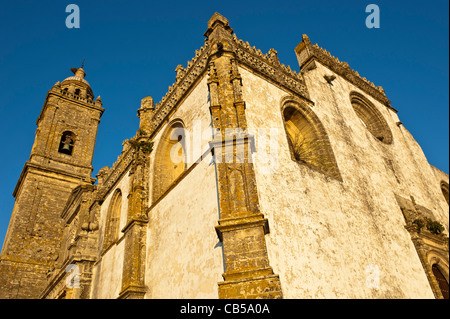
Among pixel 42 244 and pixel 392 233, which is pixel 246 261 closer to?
pixel 392 233

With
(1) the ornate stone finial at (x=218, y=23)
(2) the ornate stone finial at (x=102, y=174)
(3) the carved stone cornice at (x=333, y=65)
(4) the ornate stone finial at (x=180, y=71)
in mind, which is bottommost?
(2) the ornate stone finial at (x=102, y=174)

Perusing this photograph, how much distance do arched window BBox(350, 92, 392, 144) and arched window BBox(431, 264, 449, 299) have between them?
623 centimetres

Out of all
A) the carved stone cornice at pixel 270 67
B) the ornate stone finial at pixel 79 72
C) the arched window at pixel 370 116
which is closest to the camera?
the carved stone cornice at pixel 270 67

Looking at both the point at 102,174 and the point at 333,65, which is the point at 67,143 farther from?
the point at 333,65

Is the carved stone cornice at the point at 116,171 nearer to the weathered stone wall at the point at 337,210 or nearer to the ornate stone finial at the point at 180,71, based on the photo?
the ornate stone finial at the point at 180,71

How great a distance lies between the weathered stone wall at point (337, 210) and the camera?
7.75 metres

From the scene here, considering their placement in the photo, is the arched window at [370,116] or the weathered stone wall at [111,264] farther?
the arched window at [370,116]

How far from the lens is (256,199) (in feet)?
23.9

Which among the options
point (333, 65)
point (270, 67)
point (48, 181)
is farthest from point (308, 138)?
point (48, 181)

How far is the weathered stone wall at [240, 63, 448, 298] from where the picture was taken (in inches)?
305

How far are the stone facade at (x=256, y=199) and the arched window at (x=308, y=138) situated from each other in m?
0.04

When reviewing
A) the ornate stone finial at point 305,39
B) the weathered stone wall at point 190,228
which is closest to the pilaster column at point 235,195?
the weathered stone wall at point 190,228

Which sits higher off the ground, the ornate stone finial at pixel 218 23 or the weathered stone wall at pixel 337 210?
the ornate stone finial at pixel 218 23

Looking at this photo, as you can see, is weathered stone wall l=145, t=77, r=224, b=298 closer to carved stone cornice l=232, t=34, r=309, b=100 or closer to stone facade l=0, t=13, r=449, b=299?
stone facade l=0, t=13, r=449, b=299
